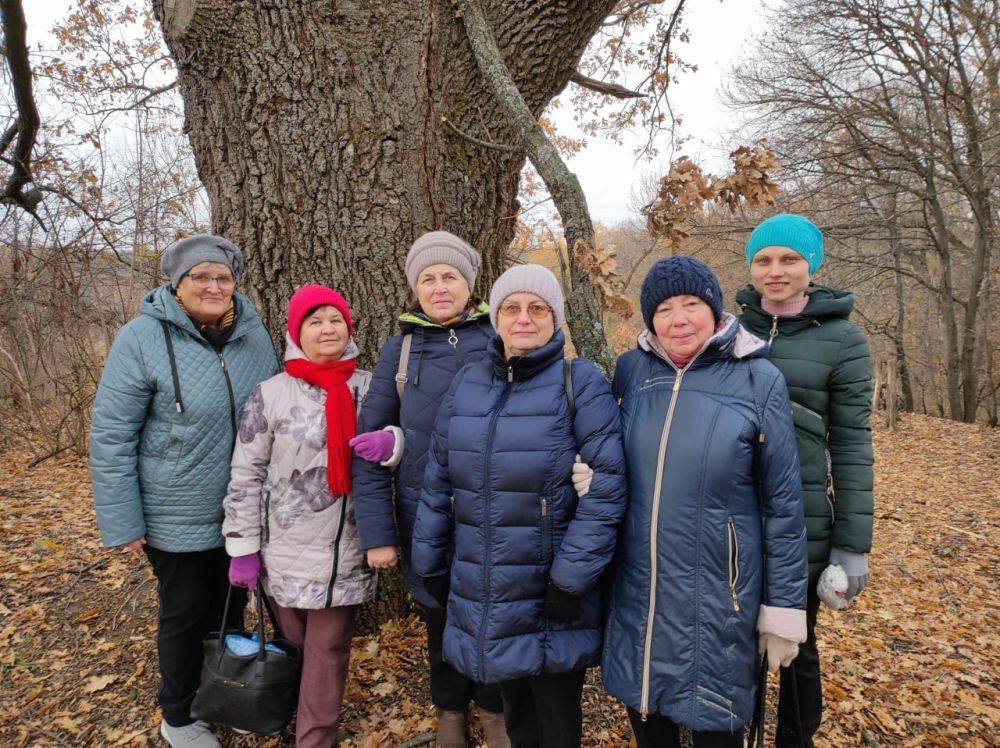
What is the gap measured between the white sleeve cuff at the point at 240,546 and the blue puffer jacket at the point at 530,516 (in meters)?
0.96

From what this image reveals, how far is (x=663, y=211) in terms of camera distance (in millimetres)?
2680

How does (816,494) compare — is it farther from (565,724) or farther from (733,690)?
(565,724)

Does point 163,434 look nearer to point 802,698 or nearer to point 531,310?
point 531,310

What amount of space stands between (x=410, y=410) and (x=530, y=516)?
0.74 metres

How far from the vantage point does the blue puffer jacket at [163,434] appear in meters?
2.22

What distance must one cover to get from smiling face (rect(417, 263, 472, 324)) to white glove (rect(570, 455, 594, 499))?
89 cm

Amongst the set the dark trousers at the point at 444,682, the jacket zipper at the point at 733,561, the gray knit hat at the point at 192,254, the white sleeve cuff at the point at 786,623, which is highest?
the gray knit hat at the point at 192,254

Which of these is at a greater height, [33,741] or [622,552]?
[622,552]

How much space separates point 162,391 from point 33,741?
198cm

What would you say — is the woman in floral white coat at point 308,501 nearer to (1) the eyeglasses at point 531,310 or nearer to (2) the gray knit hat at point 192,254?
(2) the gray knit hat at point 192,254

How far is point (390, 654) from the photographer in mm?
3025

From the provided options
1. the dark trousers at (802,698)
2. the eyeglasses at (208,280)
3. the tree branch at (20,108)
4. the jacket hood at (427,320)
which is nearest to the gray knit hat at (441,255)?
the jacket hood at (427,320)

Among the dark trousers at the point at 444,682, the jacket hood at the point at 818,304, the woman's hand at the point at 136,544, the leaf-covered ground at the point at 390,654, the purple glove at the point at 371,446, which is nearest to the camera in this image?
the jacket hood at the point at 818,304

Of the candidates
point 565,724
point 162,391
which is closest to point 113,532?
point 162,391
